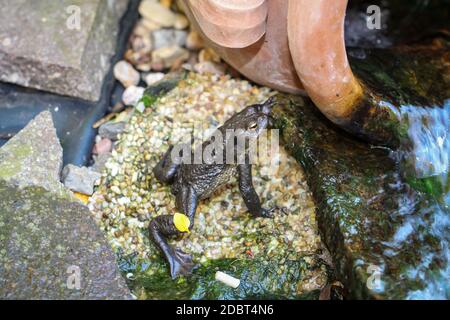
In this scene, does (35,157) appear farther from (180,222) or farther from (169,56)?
(169,56)

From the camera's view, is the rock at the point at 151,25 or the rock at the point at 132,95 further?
the rock at the point at 151,25

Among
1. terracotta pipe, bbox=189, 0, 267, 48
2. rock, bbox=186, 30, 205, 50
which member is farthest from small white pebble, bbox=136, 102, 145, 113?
terracotta pipe, bbox=189, 0, 267, 48

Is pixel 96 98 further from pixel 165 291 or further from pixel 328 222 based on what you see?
pixel 328 222

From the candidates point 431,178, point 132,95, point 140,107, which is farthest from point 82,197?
point 431,178

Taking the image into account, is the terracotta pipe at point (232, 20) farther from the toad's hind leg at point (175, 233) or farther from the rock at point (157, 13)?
the rock at point (157, 13)

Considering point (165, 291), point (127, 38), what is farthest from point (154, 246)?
point (127, 38)

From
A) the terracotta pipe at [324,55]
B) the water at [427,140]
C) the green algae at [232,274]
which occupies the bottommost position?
the green algae at [232,274]

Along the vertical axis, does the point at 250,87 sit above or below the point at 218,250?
above

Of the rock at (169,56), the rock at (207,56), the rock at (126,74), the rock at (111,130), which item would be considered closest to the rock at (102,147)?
the rock at (111,130)
